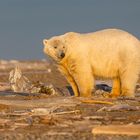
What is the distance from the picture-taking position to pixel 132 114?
465 inches

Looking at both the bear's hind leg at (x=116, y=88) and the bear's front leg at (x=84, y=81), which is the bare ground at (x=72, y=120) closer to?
the bear's front leg at (x=84, y=81)

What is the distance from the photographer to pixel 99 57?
16.1 m

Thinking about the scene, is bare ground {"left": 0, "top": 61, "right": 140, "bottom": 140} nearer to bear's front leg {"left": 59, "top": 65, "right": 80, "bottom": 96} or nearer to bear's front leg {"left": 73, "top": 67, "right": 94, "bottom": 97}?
bear's front leg {"left": 73, "top": 67, "right": 94, "bottom": 97}

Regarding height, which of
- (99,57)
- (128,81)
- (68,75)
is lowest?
A: (128,81)

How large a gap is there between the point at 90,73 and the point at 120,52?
0.91 m

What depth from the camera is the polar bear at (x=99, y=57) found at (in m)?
16.0

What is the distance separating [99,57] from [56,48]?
113cm

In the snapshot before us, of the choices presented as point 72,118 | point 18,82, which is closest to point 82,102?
point 72,118

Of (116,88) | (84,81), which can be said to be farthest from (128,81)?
(84,81)

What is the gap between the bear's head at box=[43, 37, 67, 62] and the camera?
1620cm

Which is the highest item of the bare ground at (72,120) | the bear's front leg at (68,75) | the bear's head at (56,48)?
the bear's head at (56,48)

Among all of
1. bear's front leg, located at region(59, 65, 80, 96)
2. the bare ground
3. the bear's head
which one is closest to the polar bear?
the bear's head

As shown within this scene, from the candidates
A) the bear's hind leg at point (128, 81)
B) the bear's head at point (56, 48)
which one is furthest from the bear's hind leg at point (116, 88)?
the bear's head at point (56, 48)

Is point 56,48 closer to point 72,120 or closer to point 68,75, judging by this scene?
point 68,75
